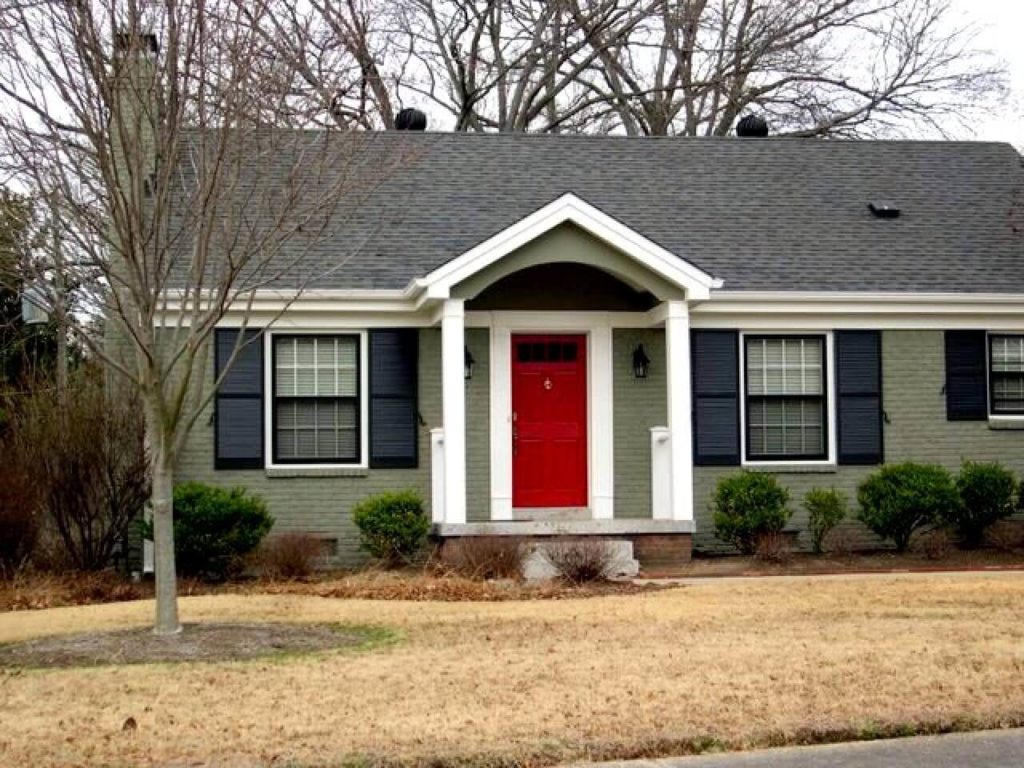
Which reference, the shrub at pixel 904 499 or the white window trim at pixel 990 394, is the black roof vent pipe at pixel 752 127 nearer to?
the white window trim at pixel 990 394

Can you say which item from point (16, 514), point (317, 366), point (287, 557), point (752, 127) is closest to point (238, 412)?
point (317, 366)

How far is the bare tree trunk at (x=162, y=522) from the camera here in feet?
36.3

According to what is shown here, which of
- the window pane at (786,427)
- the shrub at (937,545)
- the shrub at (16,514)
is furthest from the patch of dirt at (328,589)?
the shrub at (937,545)

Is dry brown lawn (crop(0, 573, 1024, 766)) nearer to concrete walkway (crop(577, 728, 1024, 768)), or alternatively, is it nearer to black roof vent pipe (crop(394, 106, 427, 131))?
concrete walkway (crop(577, 728, 1024, 768))

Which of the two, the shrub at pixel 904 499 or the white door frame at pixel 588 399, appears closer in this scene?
the shrub at pixel 904 499

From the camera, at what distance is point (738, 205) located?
19766 millimetres

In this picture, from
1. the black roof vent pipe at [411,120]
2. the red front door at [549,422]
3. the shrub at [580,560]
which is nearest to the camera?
the shrub at [580,560]

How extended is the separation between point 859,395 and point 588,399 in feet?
11.1

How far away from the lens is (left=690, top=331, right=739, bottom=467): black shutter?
1770 cm

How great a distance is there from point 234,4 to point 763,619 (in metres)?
6.54

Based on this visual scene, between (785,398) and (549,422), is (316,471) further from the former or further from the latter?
(785,398)

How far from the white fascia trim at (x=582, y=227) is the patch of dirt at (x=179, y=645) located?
5402mm

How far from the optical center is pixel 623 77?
34062mm

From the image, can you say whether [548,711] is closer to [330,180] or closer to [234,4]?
[234,4]
